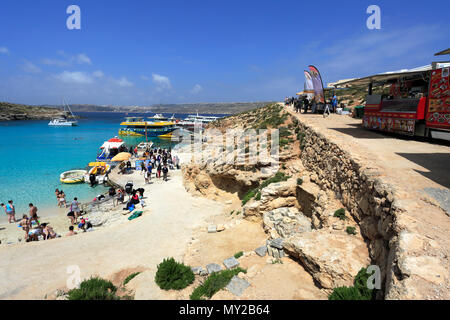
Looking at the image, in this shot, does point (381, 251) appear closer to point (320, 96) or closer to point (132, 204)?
point (132, 204)

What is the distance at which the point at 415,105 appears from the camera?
937 cm

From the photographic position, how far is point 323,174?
362 inches

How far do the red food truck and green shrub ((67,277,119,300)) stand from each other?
11903mm

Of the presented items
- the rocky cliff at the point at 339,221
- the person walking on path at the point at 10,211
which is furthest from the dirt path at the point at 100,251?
the person walking on path at the point at 10,211

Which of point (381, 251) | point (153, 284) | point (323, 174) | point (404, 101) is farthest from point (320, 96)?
point (153, 284)

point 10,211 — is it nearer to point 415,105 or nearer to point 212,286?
point 212,286

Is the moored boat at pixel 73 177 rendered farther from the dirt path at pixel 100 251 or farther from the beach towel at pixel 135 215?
the dirt path at pixel 100 251

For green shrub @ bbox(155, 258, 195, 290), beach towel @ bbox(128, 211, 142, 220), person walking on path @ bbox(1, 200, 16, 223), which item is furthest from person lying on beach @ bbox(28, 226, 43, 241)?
green shrub @ bbox(155, 258, 195, 290)

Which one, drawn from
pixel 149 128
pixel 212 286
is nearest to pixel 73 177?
pixel 212 286

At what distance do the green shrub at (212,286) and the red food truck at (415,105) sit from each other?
870cm

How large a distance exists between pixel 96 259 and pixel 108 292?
10.5 feet

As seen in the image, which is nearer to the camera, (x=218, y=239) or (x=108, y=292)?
(x=108, y=292)

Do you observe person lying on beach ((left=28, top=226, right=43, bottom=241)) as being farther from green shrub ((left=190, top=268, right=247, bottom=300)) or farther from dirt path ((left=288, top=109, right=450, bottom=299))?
dirt path ((left=288, top=109, right=450, bottom=299))

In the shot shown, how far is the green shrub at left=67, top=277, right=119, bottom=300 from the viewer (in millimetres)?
5867
